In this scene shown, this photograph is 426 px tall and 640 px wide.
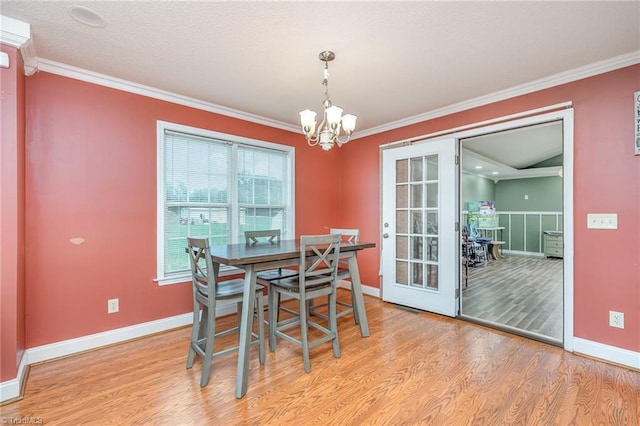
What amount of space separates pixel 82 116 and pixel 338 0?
Answer: 2.35m

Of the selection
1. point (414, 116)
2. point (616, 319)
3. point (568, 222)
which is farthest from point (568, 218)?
point (414, 116)

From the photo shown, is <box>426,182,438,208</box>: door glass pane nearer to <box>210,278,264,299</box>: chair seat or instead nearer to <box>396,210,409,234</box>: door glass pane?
<box>396,210,409,234</box>: door glass pane

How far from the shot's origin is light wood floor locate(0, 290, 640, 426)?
1.74m

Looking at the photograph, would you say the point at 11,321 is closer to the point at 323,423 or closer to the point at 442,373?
the point at 323,423

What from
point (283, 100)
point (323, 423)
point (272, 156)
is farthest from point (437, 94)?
point (323, 423)

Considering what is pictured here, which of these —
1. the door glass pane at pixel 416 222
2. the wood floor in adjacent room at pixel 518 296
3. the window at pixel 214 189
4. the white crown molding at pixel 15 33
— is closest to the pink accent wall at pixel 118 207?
the window at pixel 214 189

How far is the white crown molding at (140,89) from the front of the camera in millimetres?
A: 2432

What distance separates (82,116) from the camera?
101 inches

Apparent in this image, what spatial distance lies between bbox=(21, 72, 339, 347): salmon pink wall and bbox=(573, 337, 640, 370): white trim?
365cm

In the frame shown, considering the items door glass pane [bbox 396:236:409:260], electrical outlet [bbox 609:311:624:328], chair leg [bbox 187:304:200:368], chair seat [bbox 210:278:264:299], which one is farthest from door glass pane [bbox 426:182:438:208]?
chair leg [bbox 187:304:200:368]

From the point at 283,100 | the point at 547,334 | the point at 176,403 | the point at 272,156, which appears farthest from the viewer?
the point at 272,156

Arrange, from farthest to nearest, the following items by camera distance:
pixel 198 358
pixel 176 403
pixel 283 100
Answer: pixel 283 100
pixel 198 358
pixel 176 403

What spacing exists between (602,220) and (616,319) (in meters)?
0.79

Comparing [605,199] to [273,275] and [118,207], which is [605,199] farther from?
[118,207]
